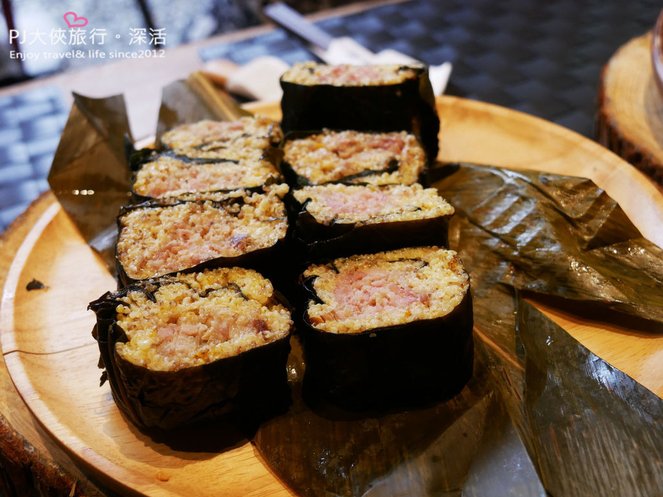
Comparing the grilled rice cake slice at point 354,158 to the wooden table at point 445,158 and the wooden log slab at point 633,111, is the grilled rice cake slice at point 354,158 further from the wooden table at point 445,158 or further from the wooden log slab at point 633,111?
the wooden log slab at point 633,111

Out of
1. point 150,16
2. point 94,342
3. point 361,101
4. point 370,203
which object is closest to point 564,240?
point 370,203

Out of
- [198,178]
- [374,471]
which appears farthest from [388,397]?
[198,178]

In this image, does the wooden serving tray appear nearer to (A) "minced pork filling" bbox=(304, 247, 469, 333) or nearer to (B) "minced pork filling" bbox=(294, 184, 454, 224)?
(A) "minced pork filling" bbox=(304, 247, 469, 333)

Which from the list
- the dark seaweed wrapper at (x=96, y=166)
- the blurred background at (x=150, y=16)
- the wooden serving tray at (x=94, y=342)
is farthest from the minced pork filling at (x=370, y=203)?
the blurred background at (x=150, y=16)

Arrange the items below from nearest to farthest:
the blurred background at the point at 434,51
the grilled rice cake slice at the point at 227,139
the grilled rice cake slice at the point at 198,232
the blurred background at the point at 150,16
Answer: the grilled rice cake slice at the point at 198,232 < the grilled rice cake slice at the point at 227,139 < the blurred background at the point at 434,51 < the blurred background at the point at 150,16

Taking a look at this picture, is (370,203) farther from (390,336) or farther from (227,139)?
(227,139)

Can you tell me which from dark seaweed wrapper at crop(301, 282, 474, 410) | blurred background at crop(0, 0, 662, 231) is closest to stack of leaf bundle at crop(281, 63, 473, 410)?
dark seaweed wrapper at crop(301, 282, 474, 410)

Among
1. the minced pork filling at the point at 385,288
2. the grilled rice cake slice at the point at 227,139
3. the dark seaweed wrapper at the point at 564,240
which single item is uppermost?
the grilled rice cake slice at the point at 227,139
